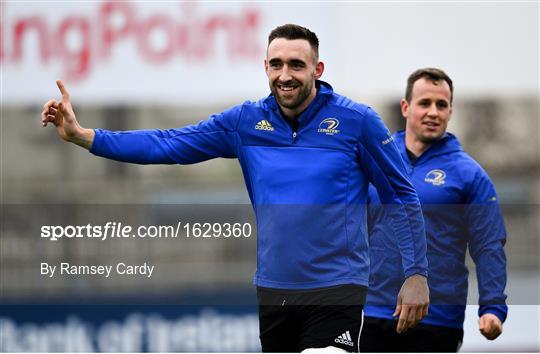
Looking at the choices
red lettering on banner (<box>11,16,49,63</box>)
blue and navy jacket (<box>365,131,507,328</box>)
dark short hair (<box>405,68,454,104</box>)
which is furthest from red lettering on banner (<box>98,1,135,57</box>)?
blue and navy jacket (<box>365,131,507,328</box>)

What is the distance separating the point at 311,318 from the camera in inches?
173

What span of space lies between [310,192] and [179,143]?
27.4 inches

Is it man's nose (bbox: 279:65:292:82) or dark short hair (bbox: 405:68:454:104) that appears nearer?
man's nose (bbox: 279:65:292:82)

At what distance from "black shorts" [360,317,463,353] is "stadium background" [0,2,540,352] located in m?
2.99

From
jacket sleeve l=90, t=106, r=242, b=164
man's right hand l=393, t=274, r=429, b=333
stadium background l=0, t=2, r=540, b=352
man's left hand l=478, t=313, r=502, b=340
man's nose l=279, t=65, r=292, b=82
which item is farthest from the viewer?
stadium background l=0, t=2, r=540, b=352

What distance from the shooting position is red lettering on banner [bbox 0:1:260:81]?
8.83 metres

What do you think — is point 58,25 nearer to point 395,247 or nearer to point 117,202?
point 117,202

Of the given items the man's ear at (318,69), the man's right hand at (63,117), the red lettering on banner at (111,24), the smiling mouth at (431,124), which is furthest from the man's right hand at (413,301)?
the red lettering on banner at (111,24)

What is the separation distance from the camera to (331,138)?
4520 millimetres

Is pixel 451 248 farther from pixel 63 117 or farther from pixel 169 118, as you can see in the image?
pixel 169 118

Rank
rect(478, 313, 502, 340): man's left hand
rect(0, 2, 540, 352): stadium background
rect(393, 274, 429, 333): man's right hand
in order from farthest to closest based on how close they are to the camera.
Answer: rect(0, 2, 540, 352): stadium background, rect(478, 313, 502, 340): man's left hand, rect(393, 274, 429, 333): man's right hand

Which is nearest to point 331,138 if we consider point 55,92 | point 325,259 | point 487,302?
point 325,259

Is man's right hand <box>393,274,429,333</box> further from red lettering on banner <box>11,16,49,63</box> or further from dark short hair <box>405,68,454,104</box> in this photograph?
red lettering on banner <box>11,16,49,63</box>

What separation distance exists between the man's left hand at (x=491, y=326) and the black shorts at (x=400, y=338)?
0.22 meters
